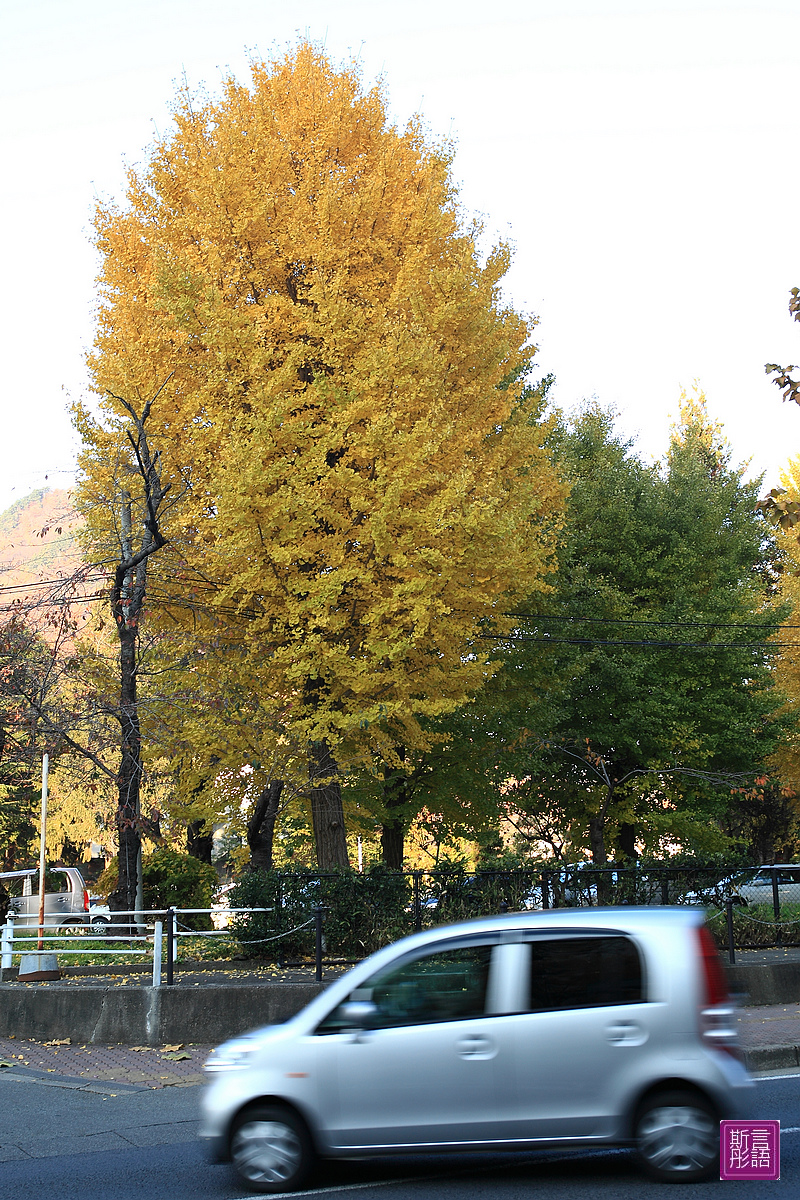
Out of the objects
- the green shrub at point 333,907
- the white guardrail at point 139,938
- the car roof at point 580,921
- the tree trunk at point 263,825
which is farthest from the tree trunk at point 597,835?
the car roof at point 580,921

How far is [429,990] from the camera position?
614 cm

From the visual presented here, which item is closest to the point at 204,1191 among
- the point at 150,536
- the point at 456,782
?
the point at 150,536

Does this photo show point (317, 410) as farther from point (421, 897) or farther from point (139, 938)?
point (139, 938)

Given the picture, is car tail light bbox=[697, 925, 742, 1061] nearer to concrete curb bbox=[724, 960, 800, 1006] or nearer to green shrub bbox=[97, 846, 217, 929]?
concrete curb bbox=[724, 960, 800, 1006]

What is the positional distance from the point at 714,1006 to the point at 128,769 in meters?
10.9

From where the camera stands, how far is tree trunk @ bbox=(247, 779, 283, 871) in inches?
702

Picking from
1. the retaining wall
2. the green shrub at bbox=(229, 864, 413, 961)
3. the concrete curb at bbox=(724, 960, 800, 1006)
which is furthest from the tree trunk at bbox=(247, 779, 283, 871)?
the concrete curb at bbox=(724, 960, 800, 1006)

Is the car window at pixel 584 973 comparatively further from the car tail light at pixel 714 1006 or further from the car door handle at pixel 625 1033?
the car tail light at pixel 714 1006

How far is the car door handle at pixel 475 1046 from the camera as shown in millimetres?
5898

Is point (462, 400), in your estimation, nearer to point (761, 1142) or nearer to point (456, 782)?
A: point (456, 782)

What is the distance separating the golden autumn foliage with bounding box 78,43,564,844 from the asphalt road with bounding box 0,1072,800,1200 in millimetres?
6374

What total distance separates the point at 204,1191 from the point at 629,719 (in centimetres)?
1922

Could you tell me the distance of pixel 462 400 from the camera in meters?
16.0

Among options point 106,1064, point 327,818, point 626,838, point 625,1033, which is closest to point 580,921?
point 625,1033
